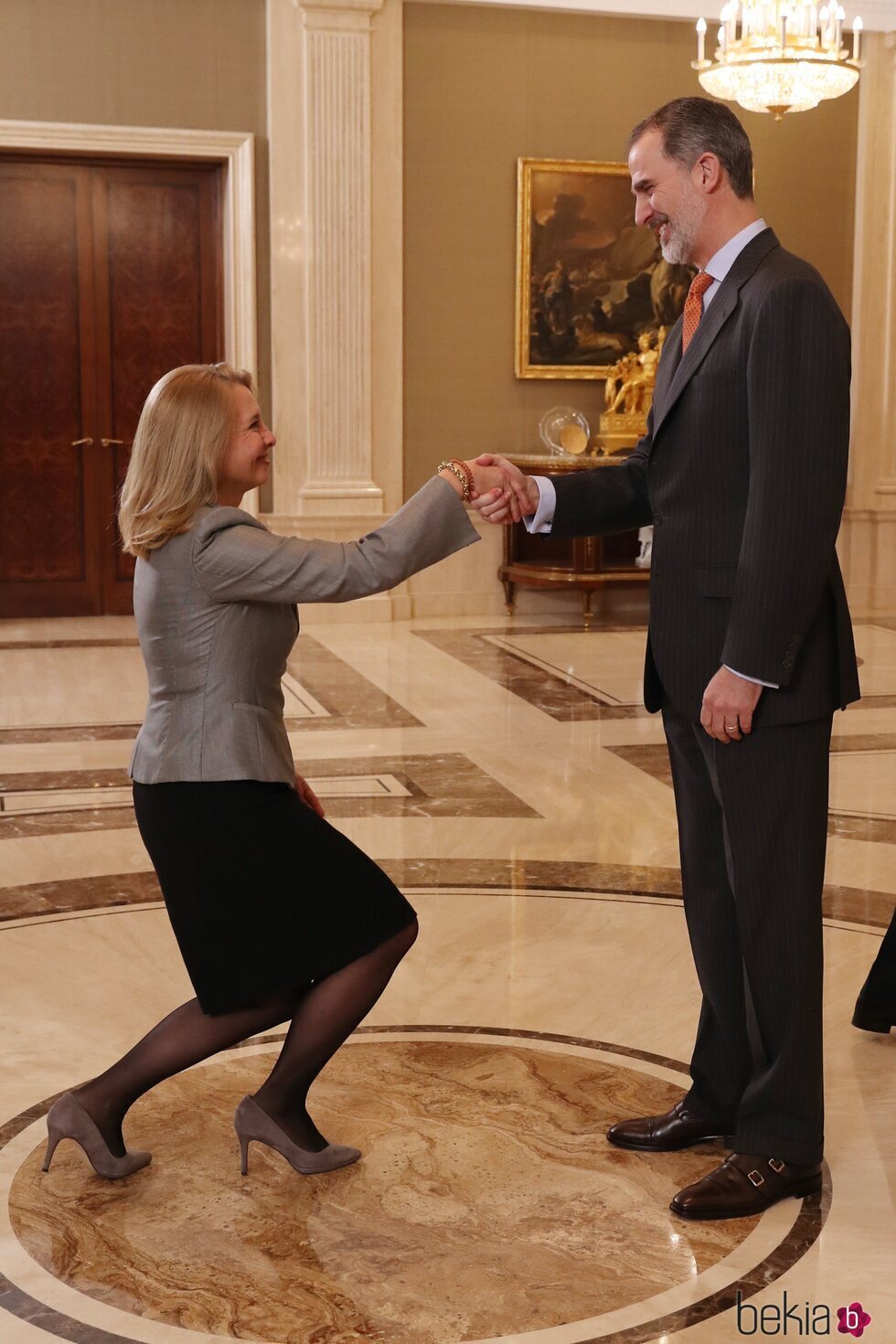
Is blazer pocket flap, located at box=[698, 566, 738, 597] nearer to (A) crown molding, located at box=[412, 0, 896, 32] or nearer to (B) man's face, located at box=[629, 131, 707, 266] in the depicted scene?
(B) man's face, located at box=[629, 131, 707, 266]

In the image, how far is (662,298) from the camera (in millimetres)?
11031

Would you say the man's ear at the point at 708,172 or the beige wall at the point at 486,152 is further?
the beige wall at the point at 486,152

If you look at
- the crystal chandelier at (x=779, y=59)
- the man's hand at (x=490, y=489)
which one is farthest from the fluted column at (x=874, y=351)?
the man's hand at (x=490, y=489)

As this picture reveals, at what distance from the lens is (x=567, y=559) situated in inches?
433

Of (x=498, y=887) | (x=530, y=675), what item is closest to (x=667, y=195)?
(x=498, y=887)

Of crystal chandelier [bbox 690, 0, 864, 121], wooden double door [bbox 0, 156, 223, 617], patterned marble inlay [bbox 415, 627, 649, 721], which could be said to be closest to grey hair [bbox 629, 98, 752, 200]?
patterned marble inlay [bbox 415, 627, 649, 721]

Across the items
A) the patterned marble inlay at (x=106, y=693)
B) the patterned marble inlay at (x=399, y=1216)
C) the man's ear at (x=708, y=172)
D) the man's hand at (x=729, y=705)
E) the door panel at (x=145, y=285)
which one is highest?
the door panel at (x=145, y=285)

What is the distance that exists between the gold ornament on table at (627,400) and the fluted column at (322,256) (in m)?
1.65

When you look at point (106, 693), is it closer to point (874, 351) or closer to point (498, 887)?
point (498, 887)

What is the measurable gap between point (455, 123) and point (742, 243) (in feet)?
28.0

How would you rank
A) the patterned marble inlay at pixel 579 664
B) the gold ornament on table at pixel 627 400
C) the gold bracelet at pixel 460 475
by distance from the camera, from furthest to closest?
the gold ornament on table at pixel 627 400
the patterned marble inlay at pixel 579 664
the gold bracelet at pixel 460 475

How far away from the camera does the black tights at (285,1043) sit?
2.69 metres

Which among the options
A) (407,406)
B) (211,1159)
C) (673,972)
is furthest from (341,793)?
(407,406)

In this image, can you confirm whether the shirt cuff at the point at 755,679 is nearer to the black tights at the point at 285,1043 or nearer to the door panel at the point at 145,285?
the black tights at the point at 285,1043
